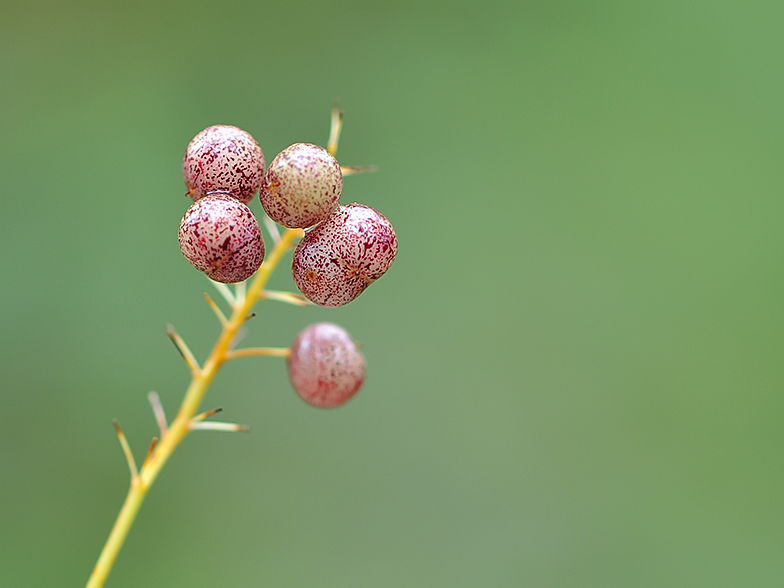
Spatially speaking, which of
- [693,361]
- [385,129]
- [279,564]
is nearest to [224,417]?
[279,564]

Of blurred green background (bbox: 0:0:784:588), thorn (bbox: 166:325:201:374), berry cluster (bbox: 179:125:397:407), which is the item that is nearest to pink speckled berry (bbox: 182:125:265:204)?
berry cluster (bbox: 179:125:397:407)

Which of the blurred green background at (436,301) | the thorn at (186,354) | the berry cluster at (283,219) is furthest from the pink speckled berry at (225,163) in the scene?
the blurred green background at (436,301)

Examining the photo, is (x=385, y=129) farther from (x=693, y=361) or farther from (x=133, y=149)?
(x=693, y=361)

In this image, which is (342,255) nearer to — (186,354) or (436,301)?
(186,354)

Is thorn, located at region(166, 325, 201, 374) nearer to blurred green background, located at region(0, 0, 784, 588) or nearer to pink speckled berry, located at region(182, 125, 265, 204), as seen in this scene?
pink speckled berry, located at region(182, 125, 265, 204)

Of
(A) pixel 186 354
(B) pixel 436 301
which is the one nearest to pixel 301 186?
(A) pixel 186 354

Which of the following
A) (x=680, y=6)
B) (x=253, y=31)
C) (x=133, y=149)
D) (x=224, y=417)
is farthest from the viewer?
(x=680, y=6)
